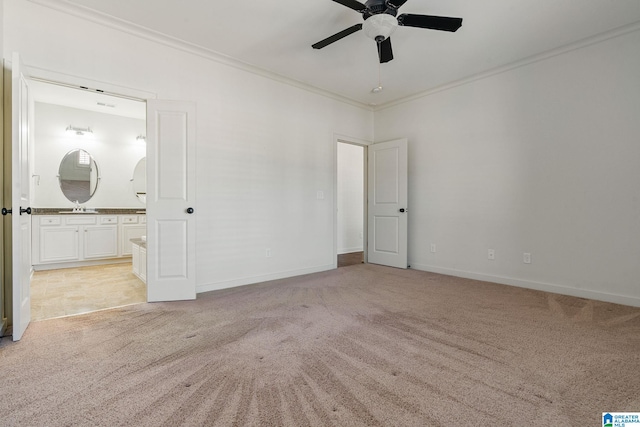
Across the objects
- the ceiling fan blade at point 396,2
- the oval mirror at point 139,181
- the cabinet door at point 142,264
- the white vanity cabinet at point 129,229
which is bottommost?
the cabinet door at point 142,264

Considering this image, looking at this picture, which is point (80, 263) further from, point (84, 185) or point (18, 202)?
point (18, 202)

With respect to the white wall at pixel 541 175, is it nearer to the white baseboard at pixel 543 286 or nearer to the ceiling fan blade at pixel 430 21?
the white baseboard at pixel 543 286

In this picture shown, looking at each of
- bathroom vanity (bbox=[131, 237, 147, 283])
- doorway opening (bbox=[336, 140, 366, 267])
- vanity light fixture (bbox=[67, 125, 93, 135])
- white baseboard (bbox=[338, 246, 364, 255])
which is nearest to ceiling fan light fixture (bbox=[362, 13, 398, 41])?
bathroom vanity (bbox=[131, 237, 147, 283])

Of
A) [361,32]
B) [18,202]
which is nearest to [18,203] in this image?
[18,202]

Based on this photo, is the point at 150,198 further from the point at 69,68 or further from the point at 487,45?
the point at 487,45

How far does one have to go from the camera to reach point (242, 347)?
6.89 ft

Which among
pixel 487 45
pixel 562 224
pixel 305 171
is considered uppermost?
pixel 487 45

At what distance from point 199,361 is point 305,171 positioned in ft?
10.1

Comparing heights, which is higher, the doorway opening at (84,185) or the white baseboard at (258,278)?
the doorway opening at (84,185)

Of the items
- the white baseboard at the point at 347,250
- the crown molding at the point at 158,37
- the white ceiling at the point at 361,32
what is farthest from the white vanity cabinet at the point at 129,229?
the white baseboard at the point at 347,250

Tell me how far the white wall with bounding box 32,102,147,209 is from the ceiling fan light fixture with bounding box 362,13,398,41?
5.38 metres

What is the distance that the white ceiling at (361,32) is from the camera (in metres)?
2.70

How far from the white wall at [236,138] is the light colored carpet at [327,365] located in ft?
3.09

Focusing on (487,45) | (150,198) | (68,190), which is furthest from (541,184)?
(68,190)
